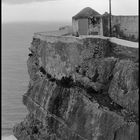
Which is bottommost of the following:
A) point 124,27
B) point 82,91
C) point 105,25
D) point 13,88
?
point 13,88

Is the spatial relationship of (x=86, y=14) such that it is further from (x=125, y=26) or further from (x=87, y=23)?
(x=125, y=26)

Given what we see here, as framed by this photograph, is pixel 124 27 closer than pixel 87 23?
Yes

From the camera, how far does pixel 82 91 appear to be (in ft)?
103

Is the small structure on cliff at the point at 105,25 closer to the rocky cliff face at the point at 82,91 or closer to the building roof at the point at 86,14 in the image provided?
the building roof at the point at 86,14

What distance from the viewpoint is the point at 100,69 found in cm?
3050

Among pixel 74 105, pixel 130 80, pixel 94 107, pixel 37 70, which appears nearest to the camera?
pixel 130 80

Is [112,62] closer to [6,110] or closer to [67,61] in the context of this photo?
[67,61]

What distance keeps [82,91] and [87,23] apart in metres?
8.59

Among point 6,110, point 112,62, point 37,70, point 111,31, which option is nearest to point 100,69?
point 112,62

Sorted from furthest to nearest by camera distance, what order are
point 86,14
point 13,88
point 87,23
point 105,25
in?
point 13,88
point 86,14
point 87,23
point 105,25

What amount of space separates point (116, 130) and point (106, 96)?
3081mm

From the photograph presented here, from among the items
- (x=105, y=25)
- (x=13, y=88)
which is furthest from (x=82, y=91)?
(x=13, y=88)

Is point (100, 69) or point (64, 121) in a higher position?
point (100, 69)

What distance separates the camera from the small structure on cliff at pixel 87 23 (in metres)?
37.0
